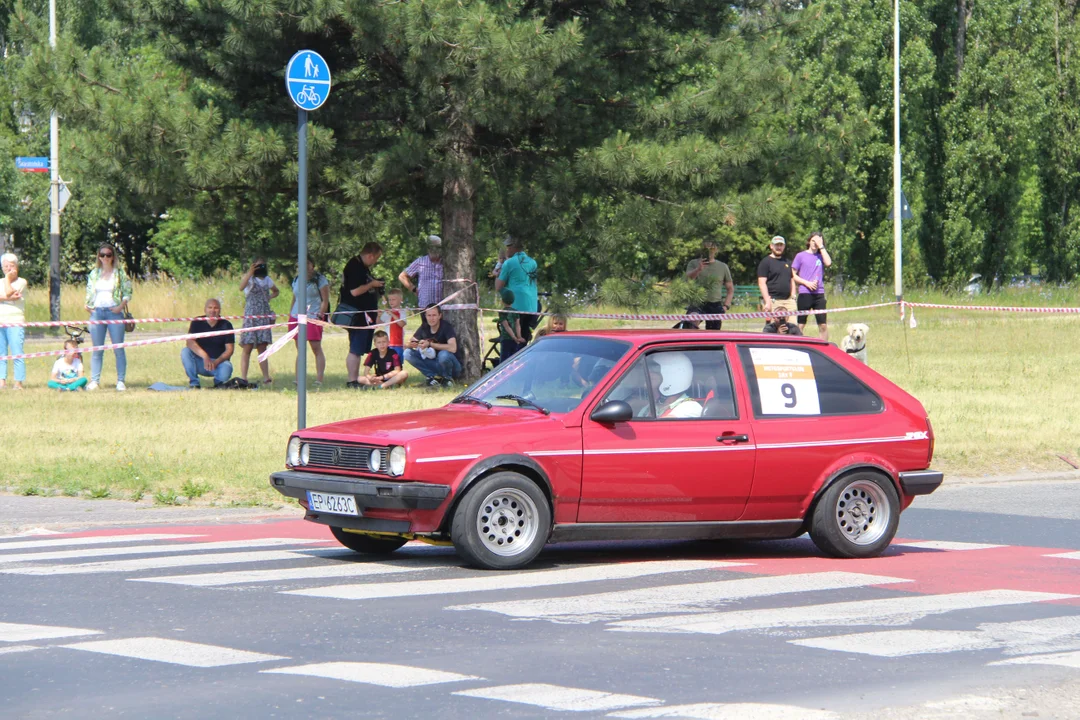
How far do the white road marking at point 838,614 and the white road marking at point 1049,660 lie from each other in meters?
0.96

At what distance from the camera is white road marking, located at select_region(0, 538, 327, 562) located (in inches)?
428

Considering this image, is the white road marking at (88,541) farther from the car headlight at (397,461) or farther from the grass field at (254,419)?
the car headlight at (397,461)

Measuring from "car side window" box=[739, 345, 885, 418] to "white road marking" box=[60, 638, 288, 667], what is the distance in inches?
181

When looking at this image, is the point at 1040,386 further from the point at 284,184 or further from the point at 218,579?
the point at 218,579

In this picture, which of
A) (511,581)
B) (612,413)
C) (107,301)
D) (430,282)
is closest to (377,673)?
(511,581)

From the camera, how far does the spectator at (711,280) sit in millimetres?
25188

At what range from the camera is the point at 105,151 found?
2291 centimetres

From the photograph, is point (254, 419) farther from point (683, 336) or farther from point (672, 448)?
point (672, 448)

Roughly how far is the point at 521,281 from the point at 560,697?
18.2 metres

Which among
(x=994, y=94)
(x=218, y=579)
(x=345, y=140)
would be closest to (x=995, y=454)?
(x=218, y=579)

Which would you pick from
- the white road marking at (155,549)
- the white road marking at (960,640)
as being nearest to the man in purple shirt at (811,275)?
the white road marking at (155,549)

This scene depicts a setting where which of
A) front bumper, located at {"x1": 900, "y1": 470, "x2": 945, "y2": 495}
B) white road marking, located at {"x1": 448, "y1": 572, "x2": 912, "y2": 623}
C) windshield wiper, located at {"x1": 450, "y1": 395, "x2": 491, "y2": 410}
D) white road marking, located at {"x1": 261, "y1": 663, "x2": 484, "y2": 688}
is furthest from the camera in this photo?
front bumper, located at {"x1": 900, "y1": 470, "x2": 945, "y2": 495}

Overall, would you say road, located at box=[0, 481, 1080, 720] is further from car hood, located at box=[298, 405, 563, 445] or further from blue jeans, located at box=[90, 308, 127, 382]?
blue jeans, located at box=[90, 308, 127, 382]

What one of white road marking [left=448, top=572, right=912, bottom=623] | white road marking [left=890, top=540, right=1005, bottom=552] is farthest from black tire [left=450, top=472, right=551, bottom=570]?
white road marking [left=890, top=540, right=1005, bottom=552]
